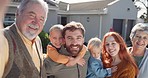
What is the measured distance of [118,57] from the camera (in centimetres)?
281

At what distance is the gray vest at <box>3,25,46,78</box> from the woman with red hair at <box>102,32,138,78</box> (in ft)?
3.66

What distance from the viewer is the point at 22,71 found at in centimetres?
169

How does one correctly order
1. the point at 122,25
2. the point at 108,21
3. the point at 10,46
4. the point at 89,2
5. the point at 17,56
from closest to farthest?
the point at 10,46, the point at 17,56, the point at 108,21, the point at 122,25, the point at 89,2

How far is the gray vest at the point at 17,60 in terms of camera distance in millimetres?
1551

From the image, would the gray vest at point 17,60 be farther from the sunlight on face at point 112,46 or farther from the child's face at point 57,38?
the sunlight on face at point 112,46

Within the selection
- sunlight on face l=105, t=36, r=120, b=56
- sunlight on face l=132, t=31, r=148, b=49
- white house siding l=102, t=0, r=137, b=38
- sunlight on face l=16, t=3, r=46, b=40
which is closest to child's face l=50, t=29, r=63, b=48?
sunlight on face l=16, t=3, r=46, b=40

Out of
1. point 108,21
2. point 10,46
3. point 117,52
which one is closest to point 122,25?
point 108,21

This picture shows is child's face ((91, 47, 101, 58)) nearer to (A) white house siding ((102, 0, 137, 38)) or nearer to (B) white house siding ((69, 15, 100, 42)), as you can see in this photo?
(A) white house siding ((102, 0, 137, 38))

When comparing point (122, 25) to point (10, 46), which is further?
point (122, 25)

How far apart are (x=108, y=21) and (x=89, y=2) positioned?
14.1 ft

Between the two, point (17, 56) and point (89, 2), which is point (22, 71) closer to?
point (17, 56)

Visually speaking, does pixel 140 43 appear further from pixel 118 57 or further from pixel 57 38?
pixel 57 38

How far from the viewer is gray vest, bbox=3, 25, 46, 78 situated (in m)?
1.55

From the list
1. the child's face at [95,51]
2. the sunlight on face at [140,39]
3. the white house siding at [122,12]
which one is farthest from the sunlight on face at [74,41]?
the white house siding at [122,12]
